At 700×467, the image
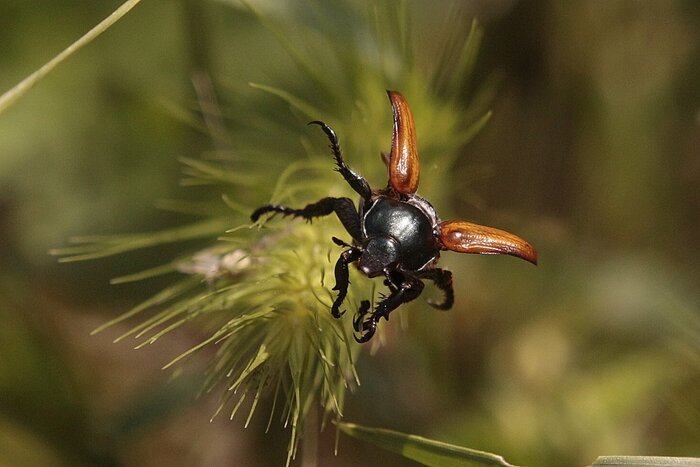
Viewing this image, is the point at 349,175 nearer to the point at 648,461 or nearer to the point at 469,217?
the point at 648,461

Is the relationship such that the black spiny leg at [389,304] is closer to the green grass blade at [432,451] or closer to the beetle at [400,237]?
the beetle at [400,237]

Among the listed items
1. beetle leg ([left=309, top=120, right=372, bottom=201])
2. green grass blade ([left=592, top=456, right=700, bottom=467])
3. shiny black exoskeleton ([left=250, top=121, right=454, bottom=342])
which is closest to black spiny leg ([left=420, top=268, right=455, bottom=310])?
shiny black exoskeleton ([left=250, top=121, right=454, bottom=342])

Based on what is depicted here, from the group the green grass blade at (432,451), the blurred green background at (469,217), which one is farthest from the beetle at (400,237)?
the blurred green background at (469,217)

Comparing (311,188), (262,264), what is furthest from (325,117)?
(262,264)

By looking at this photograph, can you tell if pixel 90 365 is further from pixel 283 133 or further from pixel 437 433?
pixel 437 433

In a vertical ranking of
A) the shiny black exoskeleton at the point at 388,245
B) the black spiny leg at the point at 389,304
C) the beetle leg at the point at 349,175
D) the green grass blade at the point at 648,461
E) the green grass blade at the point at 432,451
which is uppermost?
the beetle leg at the point at 349,175

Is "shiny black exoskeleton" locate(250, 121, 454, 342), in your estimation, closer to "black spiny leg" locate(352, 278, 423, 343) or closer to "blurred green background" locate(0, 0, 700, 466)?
"black spiny leg" locate(352, 278, 423, 343)

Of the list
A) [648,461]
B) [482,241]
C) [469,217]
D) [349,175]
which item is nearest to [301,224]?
[349,175]
